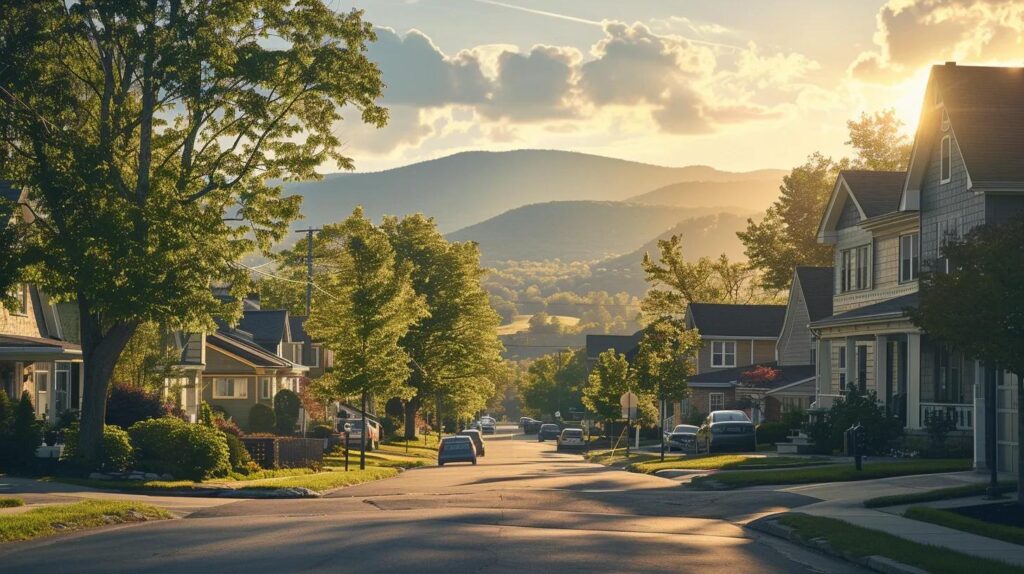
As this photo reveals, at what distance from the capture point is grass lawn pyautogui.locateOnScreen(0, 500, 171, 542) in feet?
63.5

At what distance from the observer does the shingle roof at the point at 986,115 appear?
37.6 m

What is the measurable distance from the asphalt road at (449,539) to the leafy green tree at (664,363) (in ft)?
73.9

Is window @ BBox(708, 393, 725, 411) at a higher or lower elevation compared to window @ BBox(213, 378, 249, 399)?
lower

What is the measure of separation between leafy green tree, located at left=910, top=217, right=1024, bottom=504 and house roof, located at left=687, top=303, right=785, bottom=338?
63359mm

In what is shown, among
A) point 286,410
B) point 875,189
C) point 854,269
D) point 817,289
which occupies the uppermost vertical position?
point 875,189

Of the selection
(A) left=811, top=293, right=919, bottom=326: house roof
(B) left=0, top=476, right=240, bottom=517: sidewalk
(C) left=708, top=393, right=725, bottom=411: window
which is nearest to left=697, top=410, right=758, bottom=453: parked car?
(A) left=811, top=293, right=919, bottom=326: house roof

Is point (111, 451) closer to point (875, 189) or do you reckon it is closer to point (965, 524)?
point (965, 524)

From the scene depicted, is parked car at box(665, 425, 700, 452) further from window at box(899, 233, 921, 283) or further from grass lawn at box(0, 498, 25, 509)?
grass lawn at box(0, 498, 25, 509)

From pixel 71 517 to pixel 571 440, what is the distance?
6841cm

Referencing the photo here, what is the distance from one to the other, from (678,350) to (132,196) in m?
26.8

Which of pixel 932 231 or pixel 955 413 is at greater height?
pixel 932 231

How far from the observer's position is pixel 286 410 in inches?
2685

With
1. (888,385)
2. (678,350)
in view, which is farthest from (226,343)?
(888,385)

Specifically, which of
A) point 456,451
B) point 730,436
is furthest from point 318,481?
point 730,436
